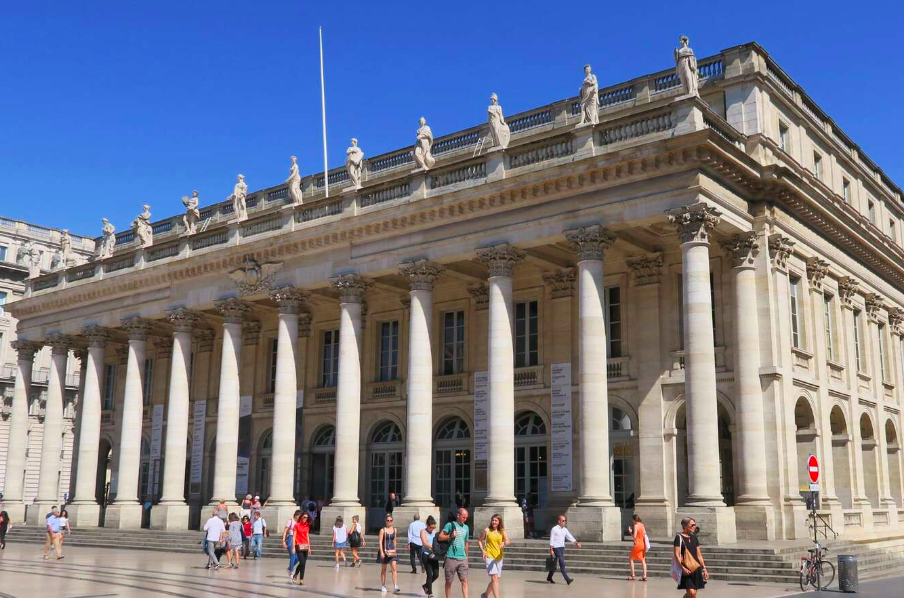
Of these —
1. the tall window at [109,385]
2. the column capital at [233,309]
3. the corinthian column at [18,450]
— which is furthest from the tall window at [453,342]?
the corinthian column at [18,450]

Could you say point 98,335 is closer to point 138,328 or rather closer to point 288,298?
point 138,328

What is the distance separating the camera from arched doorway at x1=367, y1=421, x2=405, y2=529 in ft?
110

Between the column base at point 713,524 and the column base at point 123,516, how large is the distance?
2216cm

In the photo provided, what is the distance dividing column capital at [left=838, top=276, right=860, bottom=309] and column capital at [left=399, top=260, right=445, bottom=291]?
13.1m

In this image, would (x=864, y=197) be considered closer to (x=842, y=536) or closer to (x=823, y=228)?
(x=823, y=228)

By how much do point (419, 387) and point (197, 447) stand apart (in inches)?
570

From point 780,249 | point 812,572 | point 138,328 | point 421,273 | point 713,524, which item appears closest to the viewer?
point 812,572

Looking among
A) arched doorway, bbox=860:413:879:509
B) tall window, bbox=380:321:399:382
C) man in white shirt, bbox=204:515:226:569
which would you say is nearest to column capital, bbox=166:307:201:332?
tall window, bbox=380:321:399:382

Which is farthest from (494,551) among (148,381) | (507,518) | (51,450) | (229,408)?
(148,381)

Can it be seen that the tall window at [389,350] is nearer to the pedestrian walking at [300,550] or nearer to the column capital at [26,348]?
the pedestrian walking at [300,550]

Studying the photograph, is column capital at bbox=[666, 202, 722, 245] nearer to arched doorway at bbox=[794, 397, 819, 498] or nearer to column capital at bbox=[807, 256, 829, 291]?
column capital at bbox=[807, 256, 829, 291]

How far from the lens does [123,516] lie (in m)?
35.2

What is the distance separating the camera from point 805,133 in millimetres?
30547

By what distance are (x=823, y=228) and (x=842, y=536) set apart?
30.4 ft
